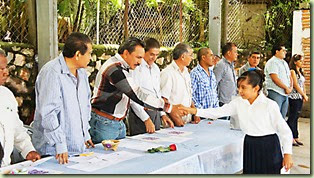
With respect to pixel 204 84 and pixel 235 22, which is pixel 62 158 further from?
pixel 235 22

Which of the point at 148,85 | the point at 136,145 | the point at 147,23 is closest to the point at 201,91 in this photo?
the point at 148,85

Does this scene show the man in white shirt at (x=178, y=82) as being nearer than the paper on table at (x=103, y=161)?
No

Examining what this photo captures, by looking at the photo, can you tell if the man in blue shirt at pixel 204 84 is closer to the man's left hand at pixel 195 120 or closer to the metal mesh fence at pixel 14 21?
the man's left hand at pixel 195 120

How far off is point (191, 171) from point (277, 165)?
55 cm

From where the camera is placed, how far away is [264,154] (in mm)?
2531

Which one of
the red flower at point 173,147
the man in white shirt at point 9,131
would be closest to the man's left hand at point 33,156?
the man in white shirt at point 9,131

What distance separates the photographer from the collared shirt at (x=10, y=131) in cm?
220

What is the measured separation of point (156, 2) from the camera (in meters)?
6.10

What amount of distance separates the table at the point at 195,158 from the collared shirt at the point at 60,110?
14 cm

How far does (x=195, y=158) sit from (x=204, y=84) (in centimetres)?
167

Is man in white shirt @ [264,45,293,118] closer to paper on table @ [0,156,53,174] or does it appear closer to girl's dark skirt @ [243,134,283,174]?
girl's dark skirt @ [243,134,283,174]

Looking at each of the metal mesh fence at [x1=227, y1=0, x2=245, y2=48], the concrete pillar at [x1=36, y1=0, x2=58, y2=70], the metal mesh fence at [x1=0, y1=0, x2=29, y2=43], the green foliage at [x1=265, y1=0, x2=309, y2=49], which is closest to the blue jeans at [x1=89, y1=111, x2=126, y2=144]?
the concrete pillar at [x1=36, y1=0, x2=58, y2=70]

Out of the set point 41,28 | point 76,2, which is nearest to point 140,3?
point 76,2

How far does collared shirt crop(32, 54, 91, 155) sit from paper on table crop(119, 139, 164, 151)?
0.34 meters
